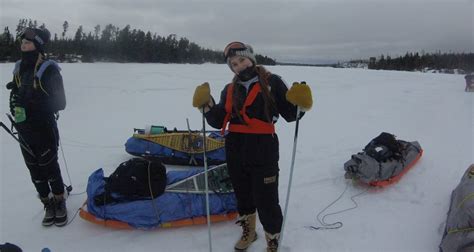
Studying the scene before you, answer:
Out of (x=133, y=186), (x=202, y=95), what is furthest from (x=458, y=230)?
(x=133, y=186)

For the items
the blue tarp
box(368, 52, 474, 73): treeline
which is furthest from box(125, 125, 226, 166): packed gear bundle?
box(368, 52, 474, 73): treeline

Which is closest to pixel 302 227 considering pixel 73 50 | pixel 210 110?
pixel 210 110

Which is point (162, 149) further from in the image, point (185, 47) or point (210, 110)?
point (185, 47)

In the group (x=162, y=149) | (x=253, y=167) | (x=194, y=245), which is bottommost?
(x=194, y=245)

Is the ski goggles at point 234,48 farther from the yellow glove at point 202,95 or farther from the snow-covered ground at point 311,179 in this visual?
the snow-covered ground at point 311,179

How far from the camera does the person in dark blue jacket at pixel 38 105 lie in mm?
3340

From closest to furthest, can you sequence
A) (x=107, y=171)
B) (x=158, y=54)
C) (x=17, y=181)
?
1. (x=17, y=181)
2. (x=107, y=171)
3. (x=158, y=54)

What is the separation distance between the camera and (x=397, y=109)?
10.9 metres

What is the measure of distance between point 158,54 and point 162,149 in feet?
171

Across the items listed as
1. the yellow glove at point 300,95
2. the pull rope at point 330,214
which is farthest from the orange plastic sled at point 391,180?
the yellow glove at point 300,95

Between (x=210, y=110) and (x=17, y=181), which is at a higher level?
(x=210, y=110)

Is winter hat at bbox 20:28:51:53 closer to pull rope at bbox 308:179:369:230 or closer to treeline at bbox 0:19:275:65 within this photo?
pull rope at bbox 308:179:369:230

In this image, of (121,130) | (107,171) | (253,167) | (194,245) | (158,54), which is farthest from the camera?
(158,54)

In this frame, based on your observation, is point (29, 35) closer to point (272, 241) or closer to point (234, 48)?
point (234, 48)
